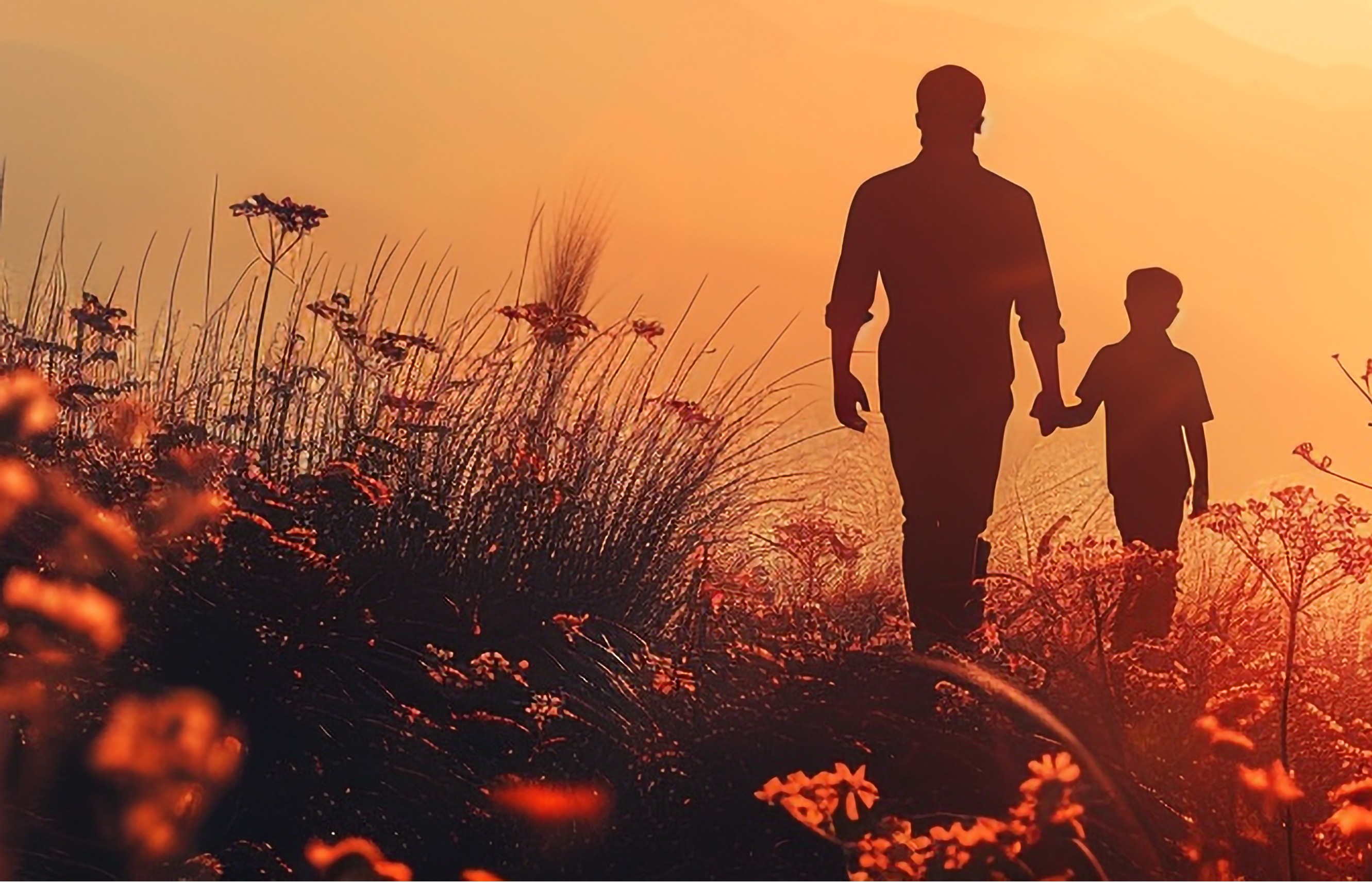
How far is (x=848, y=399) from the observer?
15.0ft

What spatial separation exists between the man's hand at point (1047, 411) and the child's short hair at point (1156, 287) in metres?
0.58

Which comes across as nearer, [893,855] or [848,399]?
[893,855]

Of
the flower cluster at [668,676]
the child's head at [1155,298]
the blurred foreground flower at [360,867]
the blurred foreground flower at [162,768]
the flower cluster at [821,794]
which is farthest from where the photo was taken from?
the child's head at [1155,298]

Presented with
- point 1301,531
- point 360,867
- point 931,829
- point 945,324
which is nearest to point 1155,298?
point 945,324

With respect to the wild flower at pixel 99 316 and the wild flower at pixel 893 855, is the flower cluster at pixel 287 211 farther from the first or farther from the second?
the wild flower at pixel 893 855

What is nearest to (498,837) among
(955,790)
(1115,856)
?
(955,790)

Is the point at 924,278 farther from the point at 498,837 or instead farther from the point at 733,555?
the point at 498,837

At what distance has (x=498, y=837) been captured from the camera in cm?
352

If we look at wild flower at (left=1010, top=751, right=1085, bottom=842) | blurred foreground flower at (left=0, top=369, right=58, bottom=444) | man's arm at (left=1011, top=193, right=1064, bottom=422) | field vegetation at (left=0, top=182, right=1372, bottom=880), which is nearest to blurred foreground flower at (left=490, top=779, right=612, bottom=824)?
field vegetation at (left=0, top=182, right=1372, bottom=880)

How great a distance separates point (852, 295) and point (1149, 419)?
3.60ft

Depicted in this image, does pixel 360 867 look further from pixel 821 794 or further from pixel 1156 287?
pixel 1156 287

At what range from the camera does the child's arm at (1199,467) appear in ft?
16.8

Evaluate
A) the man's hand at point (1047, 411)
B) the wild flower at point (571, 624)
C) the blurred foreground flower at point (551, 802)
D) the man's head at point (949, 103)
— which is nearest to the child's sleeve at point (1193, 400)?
the man's hand at point (1047, 411)

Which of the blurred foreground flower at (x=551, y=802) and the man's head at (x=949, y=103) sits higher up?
the man's head at (x=949, y=103)
